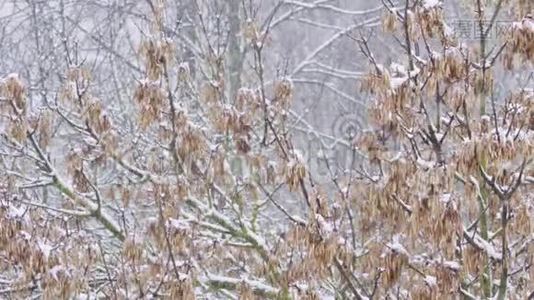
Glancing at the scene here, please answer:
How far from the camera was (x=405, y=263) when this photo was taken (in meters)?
4.21

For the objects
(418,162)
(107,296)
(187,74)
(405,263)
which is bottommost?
(107,296)

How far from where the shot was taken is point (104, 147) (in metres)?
5.73

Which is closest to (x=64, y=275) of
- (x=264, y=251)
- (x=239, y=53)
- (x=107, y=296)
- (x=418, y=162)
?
(x=107, y=296)

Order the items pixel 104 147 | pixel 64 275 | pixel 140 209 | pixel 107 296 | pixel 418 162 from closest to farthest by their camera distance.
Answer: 1. pixel 418 162
2. pixel 64 275
3. pixel 107 296
4. pixel 104 147
5. pixel 140 209

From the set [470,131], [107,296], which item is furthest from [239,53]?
[470,131]

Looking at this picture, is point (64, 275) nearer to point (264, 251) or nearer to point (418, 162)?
point (264, 251)

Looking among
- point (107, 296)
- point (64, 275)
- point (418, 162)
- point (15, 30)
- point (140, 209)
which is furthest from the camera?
point (15, 30)

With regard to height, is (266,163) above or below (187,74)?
below

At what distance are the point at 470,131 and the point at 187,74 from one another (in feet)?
7.08

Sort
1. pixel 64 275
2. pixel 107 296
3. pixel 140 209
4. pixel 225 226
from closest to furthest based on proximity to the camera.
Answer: pixel 64 275 < pixel 107 296 < pixel 225 226 < pixel 140 209

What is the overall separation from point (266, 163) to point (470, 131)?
1.79m

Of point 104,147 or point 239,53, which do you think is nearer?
point 104,147

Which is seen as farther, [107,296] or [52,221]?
[52,221]

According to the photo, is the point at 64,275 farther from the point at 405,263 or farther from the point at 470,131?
the point at 470,131
